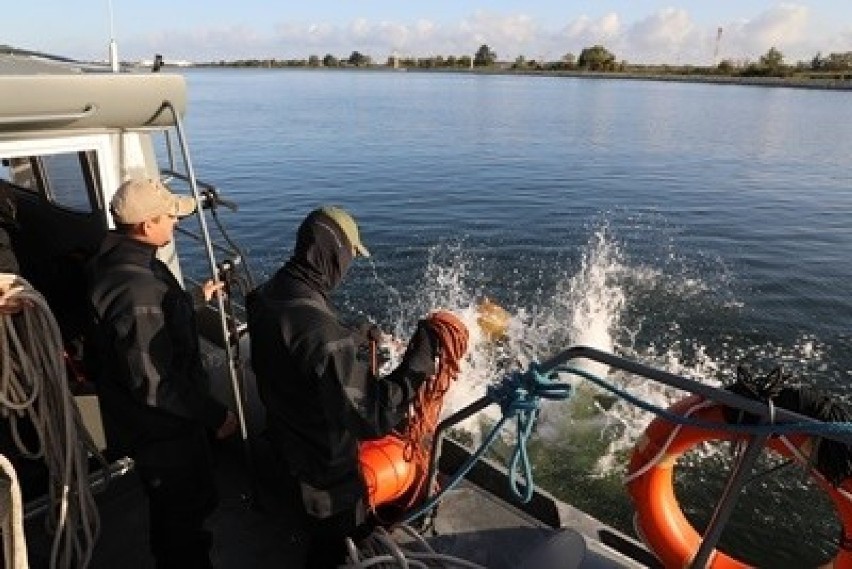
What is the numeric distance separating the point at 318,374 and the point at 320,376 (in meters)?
0.01

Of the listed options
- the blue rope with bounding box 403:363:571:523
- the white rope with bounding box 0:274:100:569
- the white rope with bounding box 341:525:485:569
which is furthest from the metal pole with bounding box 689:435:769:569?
the white rope with bounding box 0:274:100:569

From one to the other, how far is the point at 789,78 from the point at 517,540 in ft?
349

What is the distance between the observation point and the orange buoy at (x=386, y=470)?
347cm

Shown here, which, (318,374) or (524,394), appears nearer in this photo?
(318,374)

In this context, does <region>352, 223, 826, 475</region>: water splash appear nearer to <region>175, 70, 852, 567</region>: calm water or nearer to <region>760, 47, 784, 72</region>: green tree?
<region>175, 70, 852, 567</region>: calm water

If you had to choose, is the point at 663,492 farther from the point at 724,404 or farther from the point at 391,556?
the point at 391,556

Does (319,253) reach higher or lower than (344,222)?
lower

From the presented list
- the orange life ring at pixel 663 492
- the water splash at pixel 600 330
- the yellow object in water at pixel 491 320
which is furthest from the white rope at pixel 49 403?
the water splash at pixel 600 330

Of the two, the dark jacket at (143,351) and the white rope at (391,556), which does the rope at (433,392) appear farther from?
the dark jacket at (143,351)

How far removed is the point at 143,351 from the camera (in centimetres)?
286

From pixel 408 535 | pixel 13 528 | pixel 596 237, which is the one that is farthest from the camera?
pixel 596 237

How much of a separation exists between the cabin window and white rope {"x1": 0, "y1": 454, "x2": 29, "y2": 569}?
288 centimetres

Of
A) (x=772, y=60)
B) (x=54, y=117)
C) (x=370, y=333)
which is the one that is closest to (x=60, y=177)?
(x=54, y=117)

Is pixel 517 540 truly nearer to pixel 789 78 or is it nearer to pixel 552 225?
pixel 552 225
